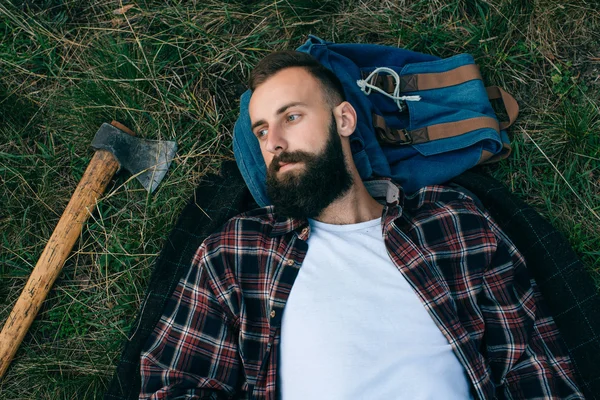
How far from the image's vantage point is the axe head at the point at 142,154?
3416mm

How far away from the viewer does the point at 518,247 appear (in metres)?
3.23

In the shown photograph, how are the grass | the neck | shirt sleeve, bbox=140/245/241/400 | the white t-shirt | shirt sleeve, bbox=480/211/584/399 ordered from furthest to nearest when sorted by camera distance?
the grass
the neck
shirt sleeve, bbox=480/211/584/399
shirt sleeve, bbox=140/245/241/400
the white t-shirt

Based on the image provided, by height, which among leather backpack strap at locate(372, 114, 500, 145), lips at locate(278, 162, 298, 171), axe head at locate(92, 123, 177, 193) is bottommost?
lips at locate(278, 162, 298, 171)

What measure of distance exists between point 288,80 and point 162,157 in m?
1.25

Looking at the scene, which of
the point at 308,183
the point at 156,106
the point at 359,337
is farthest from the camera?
→ the point at 156,106

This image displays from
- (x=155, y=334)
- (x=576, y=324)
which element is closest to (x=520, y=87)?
(x=576, y=324)

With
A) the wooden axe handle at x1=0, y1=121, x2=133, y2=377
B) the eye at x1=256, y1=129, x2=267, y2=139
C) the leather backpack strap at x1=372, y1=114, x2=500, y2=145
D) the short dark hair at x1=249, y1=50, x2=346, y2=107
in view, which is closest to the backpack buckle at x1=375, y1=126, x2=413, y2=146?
the leather backpack strap at x1=372, y1=114, x2=500, y2=145

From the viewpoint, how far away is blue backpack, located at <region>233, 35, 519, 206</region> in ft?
10.8

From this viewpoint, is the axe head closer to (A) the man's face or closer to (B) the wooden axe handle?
(B) the wooden axe handle

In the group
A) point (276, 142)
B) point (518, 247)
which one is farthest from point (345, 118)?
point (518, 247)

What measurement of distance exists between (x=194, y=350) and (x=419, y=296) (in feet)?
4.43

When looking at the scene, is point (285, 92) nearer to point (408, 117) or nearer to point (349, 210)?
point (349, 210)

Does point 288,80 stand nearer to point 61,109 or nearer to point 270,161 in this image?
point 270,161

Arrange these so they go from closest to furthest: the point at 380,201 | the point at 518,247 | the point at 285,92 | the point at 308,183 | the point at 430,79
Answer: the point at 308,183, the point at 285,92, the point at 518,247, the point at 380,201, the point at 430,79
